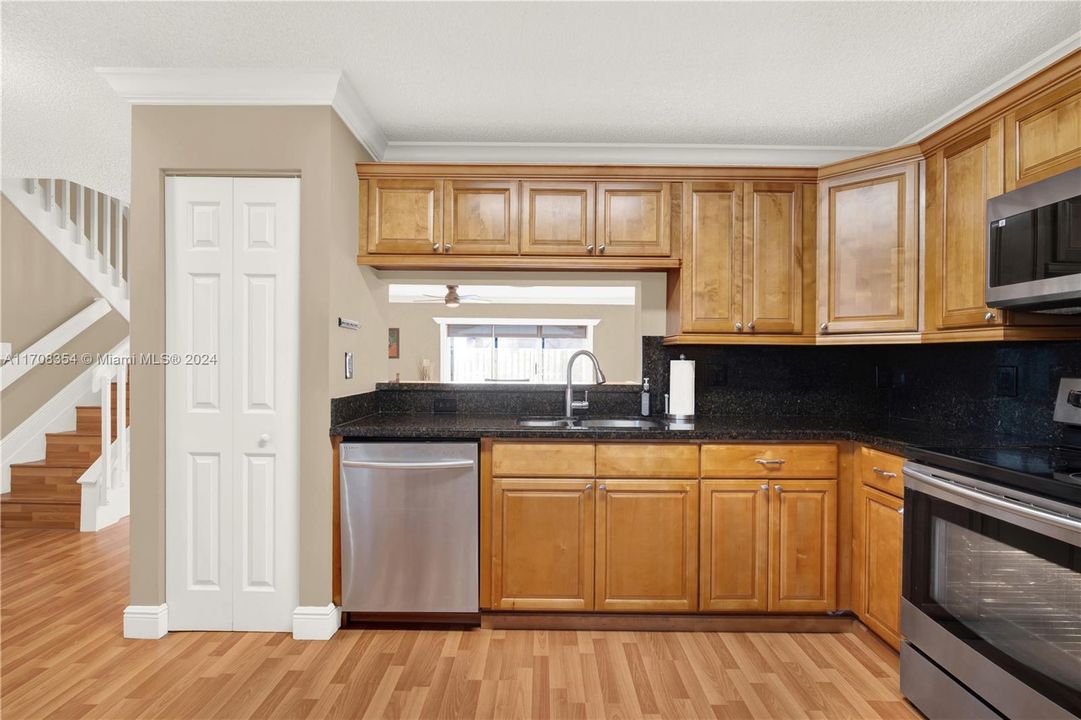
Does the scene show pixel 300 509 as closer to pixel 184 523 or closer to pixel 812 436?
pixel 184 523

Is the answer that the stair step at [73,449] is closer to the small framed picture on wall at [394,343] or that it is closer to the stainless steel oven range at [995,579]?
the small framed picture on wall at [394,343]

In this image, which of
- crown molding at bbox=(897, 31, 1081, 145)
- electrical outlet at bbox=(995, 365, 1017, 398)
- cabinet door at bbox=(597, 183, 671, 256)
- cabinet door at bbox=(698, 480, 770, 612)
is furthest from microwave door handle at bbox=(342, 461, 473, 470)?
crown molding at bbox=(897, 31, 1081, 145)

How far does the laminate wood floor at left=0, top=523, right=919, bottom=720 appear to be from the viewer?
2.05m

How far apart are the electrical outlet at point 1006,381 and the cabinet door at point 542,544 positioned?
1.83 metres

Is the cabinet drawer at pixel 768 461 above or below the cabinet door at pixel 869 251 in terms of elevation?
below

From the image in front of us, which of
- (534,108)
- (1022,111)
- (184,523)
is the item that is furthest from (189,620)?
(1022,111)

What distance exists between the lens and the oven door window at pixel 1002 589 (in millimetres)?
1500

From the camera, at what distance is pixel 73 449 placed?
447cm

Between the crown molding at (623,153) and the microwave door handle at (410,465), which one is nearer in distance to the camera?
the microwave door handle at (410,465)

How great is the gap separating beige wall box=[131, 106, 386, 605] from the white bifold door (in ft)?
0.16

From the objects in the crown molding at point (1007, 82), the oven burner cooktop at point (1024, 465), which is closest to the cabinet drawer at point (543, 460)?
the oven burner cooktop at point (1024, 465)

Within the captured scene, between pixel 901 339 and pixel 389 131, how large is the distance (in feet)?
8.98

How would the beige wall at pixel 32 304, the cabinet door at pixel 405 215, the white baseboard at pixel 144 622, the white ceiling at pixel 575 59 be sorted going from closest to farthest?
1. the white ceiling at pixel 575 59
2. the white baseboard at pixel 144 622
3. the cabinet door at pixel 405 215
4. the beige wall at pixel 32 304

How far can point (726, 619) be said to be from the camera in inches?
105
